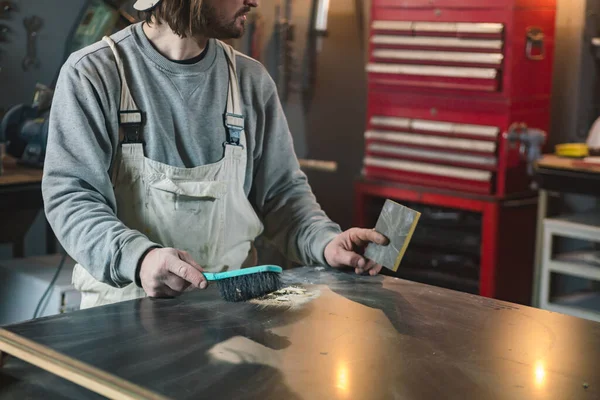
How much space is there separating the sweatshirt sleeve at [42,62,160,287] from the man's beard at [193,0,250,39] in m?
0.27

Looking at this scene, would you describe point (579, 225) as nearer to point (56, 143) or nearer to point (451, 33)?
point (451, 33)

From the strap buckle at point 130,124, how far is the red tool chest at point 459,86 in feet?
6.62

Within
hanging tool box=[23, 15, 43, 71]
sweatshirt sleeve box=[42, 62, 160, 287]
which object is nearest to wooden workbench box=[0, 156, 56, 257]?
hanging tool box=[23, 15, 43, 71]

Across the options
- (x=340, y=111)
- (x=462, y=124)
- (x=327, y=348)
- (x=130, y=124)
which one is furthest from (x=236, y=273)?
(x=340, y=111)

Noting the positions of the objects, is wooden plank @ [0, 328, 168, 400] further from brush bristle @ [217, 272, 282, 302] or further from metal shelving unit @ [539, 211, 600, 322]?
metal shelving unit @ [539, 211, 600, 322]

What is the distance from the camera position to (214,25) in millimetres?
1927

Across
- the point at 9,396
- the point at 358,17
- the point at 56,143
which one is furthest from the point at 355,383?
the point at 358,17

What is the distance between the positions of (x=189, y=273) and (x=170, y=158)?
466mm

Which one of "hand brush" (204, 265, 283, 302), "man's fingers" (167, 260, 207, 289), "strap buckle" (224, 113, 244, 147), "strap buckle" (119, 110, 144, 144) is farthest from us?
"strap buckle" (224, 113, 244, 147)

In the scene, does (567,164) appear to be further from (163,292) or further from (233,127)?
(163,292)

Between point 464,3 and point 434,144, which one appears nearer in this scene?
point 464,3

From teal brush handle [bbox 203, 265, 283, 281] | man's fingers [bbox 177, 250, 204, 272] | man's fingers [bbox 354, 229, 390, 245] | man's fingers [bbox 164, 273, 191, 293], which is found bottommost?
man's fingers [bbox 164, 273, 191, 293]

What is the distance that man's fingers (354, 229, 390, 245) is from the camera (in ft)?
5.97

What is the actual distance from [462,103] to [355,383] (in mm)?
2561
